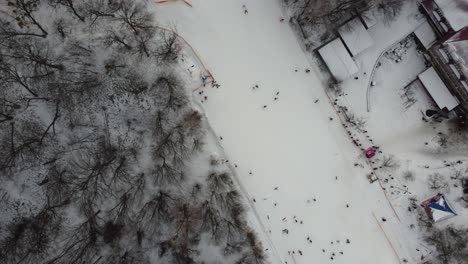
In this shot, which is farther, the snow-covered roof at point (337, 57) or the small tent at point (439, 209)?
the snow-covered roof at point (337, 57)

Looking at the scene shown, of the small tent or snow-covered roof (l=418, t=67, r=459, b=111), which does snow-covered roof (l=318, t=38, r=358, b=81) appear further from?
the small tent

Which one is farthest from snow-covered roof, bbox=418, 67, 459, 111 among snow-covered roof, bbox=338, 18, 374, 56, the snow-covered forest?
the snow-covered forest

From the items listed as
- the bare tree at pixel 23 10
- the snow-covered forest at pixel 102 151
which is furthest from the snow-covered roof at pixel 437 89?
the bare tree at pixel 23 10

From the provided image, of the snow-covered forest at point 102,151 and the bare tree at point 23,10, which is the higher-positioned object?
the bare tree at point 23,10

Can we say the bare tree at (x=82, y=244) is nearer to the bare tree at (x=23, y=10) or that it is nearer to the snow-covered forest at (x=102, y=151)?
the snow-covered forest at (x=102, y=151)

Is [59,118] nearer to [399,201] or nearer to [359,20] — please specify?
[359,20]

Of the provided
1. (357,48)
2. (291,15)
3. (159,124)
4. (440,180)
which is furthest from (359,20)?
(159,124)

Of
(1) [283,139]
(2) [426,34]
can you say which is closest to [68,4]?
(1) [283,139]
